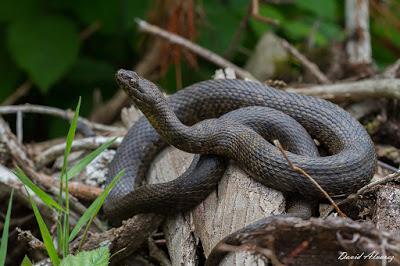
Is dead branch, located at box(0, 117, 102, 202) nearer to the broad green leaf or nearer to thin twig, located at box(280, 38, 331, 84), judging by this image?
the broad green leaf

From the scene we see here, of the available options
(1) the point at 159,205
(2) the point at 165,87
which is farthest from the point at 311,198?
(2) the point at 165,87

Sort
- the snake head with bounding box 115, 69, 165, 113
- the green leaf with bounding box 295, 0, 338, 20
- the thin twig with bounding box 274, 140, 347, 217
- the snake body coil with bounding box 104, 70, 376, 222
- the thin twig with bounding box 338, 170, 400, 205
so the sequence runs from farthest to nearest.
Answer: the green leaf with bounding box 295, 0, 338, 20, the snake head with bounding box 115, 69, 165, 113, the snake body coil with bounding box 104, 70, 376, 222, the thin twig with bounding box 338, 170, 400, 205, the thin twig with bounding box 274, 140, 347, 217

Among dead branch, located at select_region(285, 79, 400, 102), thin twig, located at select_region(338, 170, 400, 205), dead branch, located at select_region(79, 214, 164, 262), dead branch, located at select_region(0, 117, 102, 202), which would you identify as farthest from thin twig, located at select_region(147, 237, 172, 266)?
dead branch, located at select_region(285, 79, 400, 102)

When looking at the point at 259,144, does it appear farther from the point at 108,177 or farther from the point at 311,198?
the point at 108,177

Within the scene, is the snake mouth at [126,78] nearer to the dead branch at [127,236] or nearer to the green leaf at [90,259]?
the dead branch at [127,236]

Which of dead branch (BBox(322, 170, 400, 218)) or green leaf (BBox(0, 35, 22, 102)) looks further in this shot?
green leaf (BBox(0, 35, 22, 102))

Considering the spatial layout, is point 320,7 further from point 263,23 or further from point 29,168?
point 29,168

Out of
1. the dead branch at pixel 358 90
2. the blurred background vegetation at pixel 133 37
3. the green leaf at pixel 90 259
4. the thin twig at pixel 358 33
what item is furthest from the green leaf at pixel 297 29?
the green leaf at pixel 90 259
